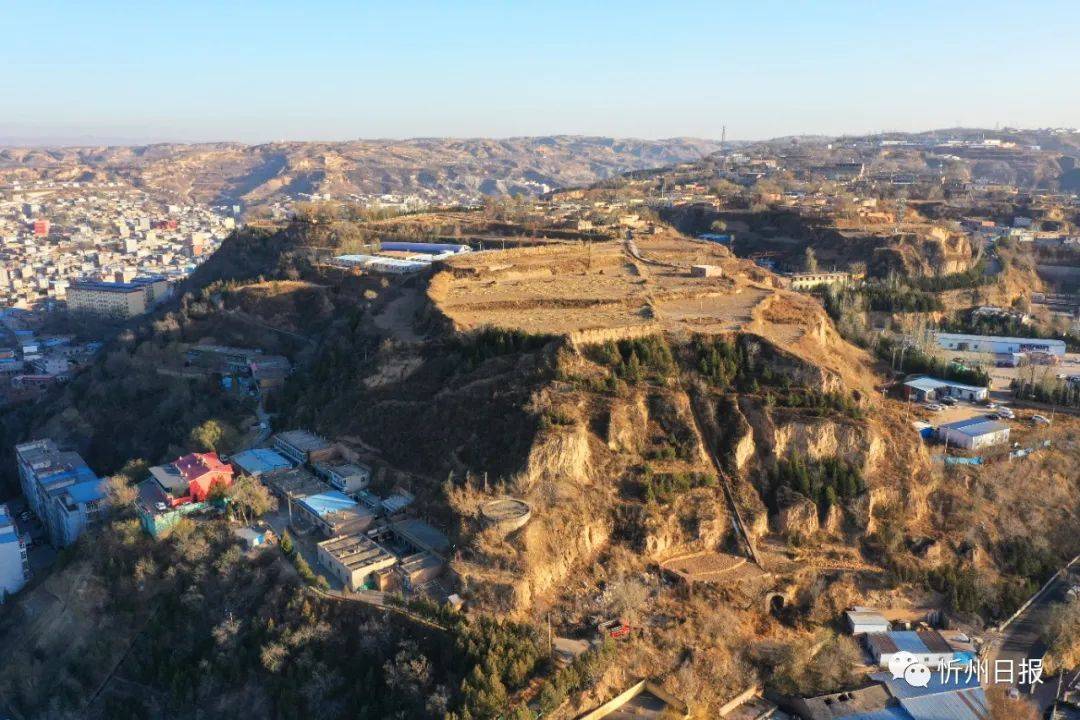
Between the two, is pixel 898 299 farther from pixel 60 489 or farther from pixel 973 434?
pixel 60 489

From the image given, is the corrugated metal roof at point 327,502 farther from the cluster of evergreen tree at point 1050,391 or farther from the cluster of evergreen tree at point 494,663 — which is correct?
the cluster of evergreen tree at point 1050,391

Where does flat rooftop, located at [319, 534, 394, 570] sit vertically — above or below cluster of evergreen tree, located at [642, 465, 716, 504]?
below

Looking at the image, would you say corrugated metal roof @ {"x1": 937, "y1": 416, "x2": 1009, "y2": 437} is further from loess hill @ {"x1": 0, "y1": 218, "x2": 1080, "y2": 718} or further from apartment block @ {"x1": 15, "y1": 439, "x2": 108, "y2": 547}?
apartment block @ {"x1": 15, "y1": 439, "x2": 108, "y2": 547}

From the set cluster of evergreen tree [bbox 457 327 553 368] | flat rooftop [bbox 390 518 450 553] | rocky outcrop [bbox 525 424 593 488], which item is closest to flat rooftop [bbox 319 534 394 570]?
flat rooftop [bbox 390 518 450 553]

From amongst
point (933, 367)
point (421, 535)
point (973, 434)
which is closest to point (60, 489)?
point (421, 535)

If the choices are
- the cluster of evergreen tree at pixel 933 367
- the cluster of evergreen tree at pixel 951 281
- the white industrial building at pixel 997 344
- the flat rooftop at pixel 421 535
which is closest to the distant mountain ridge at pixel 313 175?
the cluster of evergreen tree at pixel 951 281

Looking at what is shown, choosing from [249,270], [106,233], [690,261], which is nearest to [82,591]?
[690,261]

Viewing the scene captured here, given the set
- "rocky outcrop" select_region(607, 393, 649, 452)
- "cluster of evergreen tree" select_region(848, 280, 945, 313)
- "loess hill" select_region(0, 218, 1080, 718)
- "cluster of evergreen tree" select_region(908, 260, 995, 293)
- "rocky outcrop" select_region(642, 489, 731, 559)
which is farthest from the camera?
"cluster of evergreen tree" select_region(908, 260, 995, 293)

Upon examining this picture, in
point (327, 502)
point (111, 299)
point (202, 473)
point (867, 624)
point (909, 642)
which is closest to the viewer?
point (909, 642)
